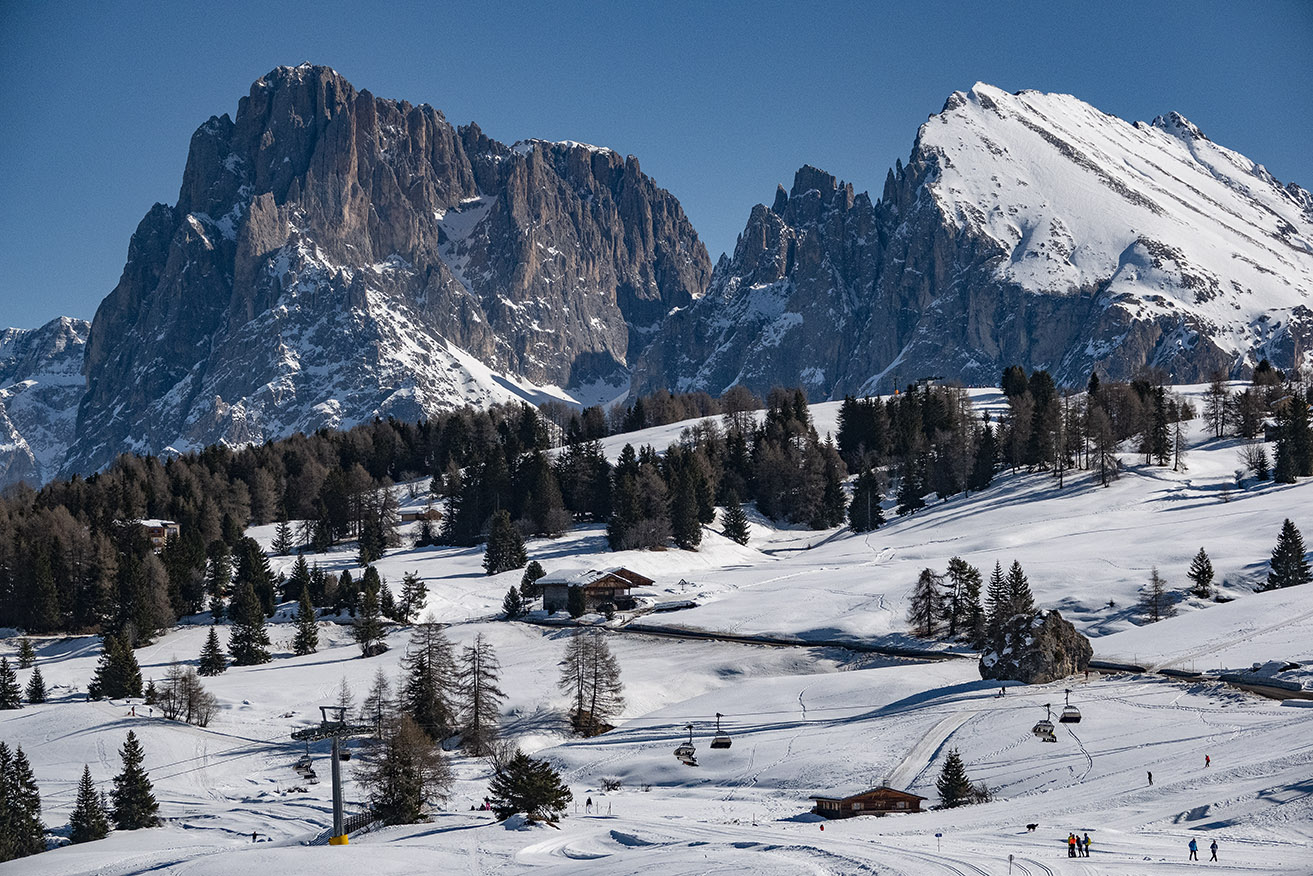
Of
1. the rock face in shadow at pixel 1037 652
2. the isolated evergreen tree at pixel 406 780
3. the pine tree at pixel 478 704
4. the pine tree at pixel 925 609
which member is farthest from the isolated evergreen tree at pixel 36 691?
the rock face in shadow at pixel 1037 652

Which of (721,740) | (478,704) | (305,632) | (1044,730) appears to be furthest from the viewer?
(305,632)

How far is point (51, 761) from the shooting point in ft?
250

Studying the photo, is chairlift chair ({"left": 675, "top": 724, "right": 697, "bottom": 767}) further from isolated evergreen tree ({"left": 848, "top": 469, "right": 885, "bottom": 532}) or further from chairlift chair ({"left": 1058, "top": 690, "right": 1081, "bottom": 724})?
isolated evergreen tree ({"left": 848, "top": 469, "right": 885, "bottom": 532})

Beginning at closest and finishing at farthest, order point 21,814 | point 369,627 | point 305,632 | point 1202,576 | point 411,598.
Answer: point 21,814 → point 1202,576 → point 369,627 → point 305,632 → point 411,598

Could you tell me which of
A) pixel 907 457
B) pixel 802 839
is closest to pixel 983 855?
pixel 802 839

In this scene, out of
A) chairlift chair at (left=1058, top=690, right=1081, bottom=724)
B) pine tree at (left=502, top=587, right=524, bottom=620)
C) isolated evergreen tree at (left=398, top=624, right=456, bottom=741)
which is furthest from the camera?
pine tree at (left=502, top=587, right=524, bottom=620)

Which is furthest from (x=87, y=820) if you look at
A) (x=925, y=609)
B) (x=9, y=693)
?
(x=925, y=609)

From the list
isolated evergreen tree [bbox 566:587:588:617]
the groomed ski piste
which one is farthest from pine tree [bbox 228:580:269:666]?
isolated evergreen tree [bbox 566:587:588:617]

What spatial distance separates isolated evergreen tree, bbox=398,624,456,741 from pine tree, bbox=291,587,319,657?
926 inches

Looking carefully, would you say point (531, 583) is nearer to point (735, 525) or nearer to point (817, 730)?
point (735, 525)

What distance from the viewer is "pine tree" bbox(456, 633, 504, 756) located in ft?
252

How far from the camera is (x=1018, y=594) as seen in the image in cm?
8988

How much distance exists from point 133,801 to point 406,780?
15113 mm

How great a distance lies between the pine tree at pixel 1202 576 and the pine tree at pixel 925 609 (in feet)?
56.9
